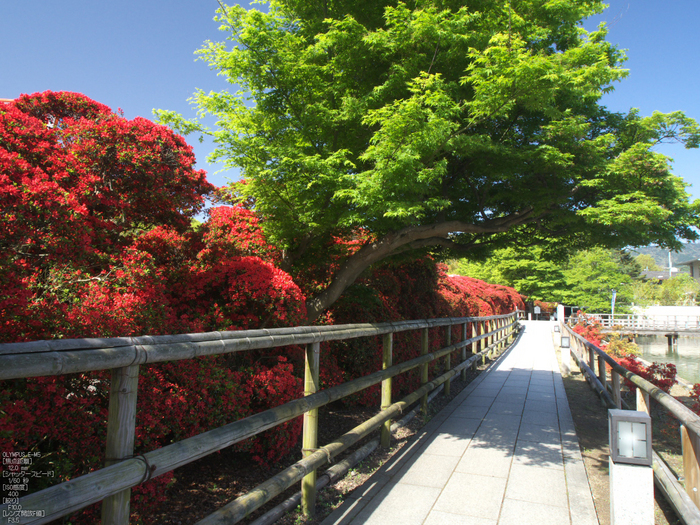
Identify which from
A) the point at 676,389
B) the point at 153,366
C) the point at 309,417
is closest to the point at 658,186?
the point at 309,417

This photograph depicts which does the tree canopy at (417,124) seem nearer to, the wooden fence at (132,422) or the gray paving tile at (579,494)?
the wooden fence at (132,422)

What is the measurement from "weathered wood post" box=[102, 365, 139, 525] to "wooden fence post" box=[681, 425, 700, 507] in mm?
3190

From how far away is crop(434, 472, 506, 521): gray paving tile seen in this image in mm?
3316

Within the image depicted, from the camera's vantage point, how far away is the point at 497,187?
6.61 meters

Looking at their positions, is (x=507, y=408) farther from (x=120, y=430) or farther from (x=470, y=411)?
(x=120, y=430)

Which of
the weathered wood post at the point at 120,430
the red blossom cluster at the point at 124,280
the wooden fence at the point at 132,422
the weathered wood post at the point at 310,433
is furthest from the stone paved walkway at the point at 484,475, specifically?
the weathered wood post at the point at 120,430

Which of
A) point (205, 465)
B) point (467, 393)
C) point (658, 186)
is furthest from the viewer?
point (467, 393)

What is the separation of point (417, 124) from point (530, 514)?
3.56 meters

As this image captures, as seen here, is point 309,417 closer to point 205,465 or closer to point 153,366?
point 153,366

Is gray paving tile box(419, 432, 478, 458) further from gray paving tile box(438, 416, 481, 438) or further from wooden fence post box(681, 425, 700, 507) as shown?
wooden fence post box(681, 425, 700, 507)

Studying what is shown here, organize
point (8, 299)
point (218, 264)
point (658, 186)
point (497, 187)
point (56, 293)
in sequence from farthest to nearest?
point (497, 187)
point (658, 186)
point (218, 264)
point (56, 293)
point (8, 299)

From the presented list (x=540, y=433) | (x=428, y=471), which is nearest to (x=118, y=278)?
(x=428, y=471)

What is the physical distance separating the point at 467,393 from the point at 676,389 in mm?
5620

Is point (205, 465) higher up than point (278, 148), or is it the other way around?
point (278, 148)
